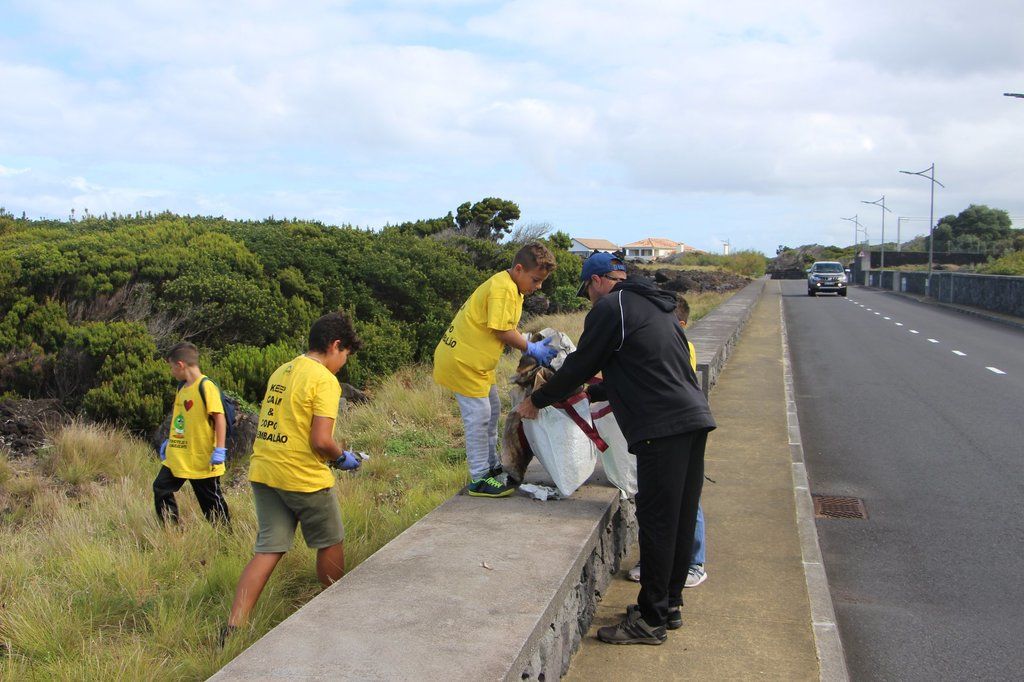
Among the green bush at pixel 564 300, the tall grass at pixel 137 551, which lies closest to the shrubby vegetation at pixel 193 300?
the tall grass at pixel 137 551

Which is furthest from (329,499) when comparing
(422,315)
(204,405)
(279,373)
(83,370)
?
(422,315)

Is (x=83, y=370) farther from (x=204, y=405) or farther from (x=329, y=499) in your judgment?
(x=329, y=499)

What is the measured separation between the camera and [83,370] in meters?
10.8

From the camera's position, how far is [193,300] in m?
13.0

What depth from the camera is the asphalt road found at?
4508 mm

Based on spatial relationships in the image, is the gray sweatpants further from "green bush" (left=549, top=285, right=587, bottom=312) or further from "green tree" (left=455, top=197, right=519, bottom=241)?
"green tree" (left=455, top=197, right=519, bottom=241)

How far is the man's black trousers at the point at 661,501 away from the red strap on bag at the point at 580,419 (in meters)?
0.89

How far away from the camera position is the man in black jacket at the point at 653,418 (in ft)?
12.8

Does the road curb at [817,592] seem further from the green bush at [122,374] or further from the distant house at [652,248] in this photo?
the distant house at [652,248]

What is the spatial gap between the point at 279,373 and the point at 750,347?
1505cm

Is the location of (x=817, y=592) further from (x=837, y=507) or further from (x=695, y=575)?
(x=837, y=507)

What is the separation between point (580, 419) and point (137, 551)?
2756 millimetres

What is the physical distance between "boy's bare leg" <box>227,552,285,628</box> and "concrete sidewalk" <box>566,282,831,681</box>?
1470 mm

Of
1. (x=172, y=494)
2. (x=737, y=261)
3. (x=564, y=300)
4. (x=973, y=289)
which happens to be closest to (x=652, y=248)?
(x=737, y=261)
